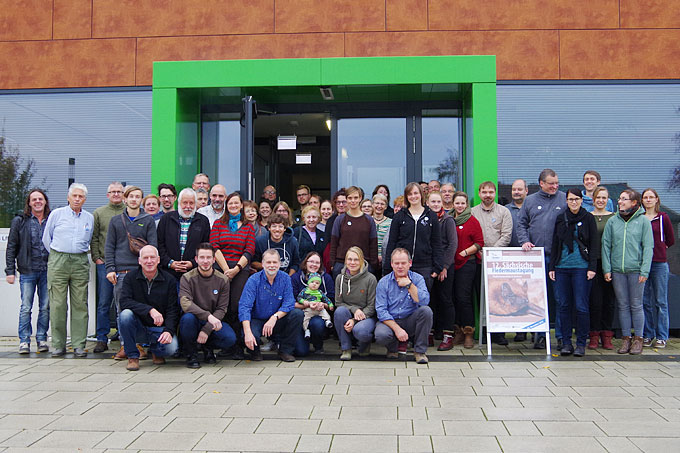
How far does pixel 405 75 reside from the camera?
26.7 ft

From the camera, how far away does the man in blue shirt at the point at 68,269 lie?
21.9ft

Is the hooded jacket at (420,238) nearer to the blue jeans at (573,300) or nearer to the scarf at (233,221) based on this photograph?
the blue jeans at (573,300)

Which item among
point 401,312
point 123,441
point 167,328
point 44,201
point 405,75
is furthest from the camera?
point 405,75

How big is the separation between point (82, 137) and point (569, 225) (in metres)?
7.02

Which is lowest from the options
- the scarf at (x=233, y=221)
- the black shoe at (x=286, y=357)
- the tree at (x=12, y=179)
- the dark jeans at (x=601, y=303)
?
the black shoe at (x=286, y=357)

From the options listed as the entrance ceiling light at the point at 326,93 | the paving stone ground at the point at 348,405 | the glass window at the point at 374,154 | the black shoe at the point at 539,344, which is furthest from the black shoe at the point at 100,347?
the black shoe at the point at 539,344

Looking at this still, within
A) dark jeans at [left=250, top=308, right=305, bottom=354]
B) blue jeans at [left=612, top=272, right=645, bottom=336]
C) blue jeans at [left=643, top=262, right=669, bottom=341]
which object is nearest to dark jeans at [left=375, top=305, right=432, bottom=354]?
dark jeans at [left=250, top=308, right=305, bottom=354]

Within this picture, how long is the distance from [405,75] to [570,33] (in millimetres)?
2603

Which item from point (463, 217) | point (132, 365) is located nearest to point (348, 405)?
point (132, 365)

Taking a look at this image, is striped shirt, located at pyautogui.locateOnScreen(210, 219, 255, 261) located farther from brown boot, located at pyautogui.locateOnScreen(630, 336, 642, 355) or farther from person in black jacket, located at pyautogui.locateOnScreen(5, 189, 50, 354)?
brown boot, located at pyautogui.locateOnScreen(630, 336, 642, 355)

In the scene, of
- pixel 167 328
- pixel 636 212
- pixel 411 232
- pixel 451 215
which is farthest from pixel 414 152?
pixel 167 328

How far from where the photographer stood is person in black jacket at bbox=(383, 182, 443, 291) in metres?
6.82

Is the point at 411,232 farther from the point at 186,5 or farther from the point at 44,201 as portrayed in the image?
the point at 186,5

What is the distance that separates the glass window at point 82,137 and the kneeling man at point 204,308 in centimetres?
325
